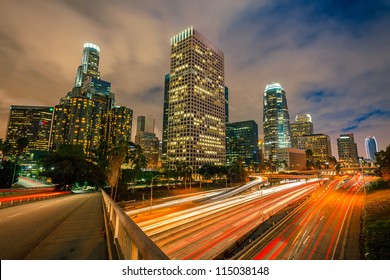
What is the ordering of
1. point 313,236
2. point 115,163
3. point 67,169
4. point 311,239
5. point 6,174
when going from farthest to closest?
point 6,174
point 67,169
point 115,163
point 313,236
point 311,239

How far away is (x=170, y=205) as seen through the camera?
48250 millimetres

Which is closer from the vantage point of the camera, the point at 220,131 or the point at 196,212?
the point at 196,212

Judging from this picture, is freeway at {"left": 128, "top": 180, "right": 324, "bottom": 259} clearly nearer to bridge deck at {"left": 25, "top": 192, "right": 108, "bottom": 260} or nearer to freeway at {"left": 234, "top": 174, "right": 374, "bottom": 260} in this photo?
freeway at {"left": 234, "top": 174, "right": 374, "bottom": 260}

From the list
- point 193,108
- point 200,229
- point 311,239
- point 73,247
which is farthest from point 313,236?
point 193,108

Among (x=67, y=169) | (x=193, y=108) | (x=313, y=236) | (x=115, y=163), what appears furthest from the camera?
(x=193, y=108)

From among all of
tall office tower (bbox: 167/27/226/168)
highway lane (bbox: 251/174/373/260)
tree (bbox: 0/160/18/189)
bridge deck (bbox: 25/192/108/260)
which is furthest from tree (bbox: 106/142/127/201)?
tall office tower (bbox: 167/27/226/168)

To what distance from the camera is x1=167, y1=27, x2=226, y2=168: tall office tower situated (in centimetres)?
17050

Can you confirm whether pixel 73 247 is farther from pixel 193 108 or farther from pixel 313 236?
pixel 193 108

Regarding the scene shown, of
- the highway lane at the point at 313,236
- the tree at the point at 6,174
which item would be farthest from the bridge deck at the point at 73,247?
the tree at the point at 6,174

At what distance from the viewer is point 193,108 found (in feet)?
579

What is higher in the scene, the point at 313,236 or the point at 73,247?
the point at 73,247
